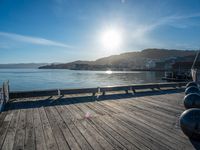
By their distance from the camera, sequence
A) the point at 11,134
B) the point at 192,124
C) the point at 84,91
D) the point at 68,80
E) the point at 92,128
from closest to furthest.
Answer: the point at 192,124, the point at 11,134, the point at 92,128, the point at 84,91, the point at 68,80

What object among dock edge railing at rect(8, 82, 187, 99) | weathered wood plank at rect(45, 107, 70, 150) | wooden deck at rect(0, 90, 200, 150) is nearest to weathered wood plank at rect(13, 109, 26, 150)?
wooden deck at rect(0, 90, 200, 150)

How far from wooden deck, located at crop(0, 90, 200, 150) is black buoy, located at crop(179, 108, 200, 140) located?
19 centimetres

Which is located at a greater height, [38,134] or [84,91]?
[84,91]

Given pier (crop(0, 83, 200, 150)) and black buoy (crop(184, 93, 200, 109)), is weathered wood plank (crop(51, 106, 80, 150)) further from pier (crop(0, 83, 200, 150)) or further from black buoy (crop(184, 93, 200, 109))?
black buoy (crop(184, 93, 200, 109))

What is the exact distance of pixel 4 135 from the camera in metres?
4.29

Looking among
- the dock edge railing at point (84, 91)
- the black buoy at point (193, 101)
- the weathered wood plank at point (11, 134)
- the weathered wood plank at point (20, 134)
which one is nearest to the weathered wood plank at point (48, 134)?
the weathered wood plank at point (20, 134)

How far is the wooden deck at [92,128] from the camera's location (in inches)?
151

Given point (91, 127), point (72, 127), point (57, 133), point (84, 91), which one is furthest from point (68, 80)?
point (57, 133)

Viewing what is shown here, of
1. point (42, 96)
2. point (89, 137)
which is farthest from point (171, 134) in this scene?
point (42, 96)

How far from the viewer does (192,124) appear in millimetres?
3912

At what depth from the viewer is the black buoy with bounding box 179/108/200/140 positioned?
3.88m

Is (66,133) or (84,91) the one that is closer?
(66,133)

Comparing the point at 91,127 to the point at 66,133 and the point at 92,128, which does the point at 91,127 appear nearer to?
the point at 92,128

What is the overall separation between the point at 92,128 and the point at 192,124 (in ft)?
8.80
